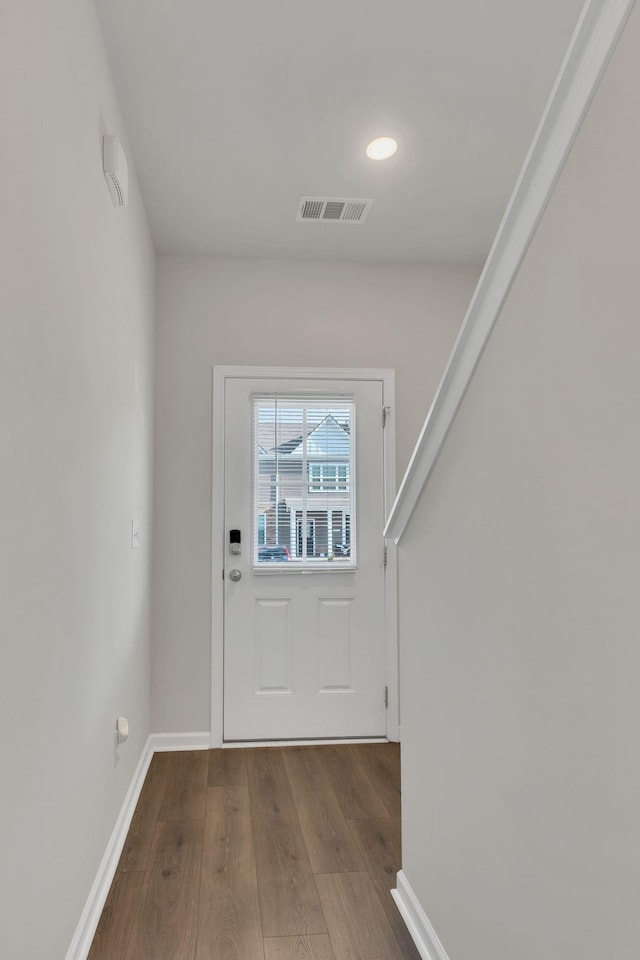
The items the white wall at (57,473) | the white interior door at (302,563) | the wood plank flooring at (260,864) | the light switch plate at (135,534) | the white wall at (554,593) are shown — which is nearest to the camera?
the white wall at (554,593)

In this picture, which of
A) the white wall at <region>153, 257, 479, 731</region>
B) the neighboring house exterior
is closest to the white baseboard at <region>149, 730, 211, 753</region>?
the white wall at <region>153, 257, 479, 731</region>

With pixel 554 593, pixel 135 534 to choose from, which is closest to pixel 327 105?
pixel 135 534

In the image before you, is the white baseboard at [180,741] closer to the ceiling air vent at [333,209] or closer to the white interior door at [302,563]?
the white interior door at [302,563]

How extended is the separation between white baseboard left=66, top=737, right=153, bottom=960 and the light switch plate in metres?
0.95

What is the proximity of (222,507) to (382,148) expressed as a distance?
6.14 ft

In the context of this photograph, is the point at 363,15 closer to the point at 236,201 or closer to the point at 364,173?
the point at 364,173

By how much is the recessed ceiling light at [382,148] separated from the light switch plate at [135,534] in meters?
1.78

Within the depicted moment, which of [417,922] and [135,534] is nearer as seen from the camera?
[417,922]

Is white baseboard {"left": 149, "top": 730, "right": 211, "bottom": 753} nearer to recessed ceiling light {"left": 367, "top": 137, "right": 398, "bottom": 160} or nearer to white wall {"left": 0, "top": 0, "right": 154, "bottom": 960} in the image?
white wall {"left": 0, "top": 0, "right": 154, "bottom": 960}

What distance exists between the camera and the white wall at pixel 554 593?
862 mm

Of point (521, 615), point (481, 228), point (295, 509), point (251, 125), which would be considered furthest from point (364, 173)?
point (521, 615)

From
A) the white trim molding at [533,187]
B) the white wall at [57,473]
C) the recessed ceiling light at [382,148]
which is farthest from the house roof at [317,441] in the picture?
the white trim molding at [533,187]

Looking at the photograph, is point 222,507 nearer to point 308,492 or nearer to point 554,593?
point 308,492

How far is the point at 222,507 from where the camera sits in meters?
3.61
